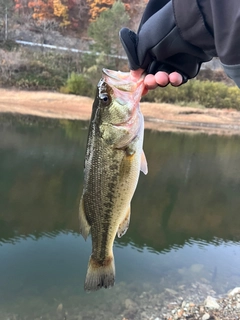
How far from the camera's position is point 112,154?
6.27ft

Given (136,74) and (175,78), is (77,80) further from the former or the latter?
(175,78)

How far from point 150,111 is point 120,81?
2273 centimetres

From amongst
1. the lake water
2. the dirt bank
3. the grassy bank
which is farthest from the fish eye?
the grassy bank

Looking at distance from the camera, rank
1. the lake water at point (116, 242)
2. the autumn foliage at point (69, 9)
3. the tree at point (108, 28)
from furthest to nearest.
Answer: the autumn foliage at point (69, 9) < the tree at point (108, 28) < the lake water at point (116, 242)

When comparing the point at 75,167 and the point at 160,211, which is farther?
the point at 75,167

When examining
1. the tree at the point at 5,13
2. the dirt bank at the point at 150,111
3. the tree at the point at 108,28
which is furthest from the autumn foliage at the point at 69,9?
the dirt bank at the point at 150,111

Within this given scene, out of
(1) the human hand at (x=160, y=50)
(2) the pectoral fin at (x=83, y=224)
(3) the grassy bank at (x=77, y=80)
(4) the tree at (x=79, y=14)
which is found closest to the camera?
(1) the human hand at (x=160, y=50)

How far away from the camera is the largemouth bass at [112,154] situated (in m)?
1.87

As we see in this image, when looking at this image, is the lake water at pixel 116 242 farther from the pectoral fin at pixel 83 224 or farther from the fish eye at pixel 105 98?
the fish eye at pixel 105 98

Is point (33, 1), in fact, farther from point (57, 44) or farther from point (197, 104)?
point (197, 104)

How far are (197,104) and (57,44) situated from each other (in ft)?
57.3

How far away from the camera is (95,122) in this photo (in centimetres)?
191

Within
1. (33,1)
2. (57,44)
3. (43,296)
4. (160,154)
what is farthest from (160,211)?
(33,1)

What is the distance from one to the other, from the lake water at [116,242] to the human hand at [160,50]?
3860 millimetres
